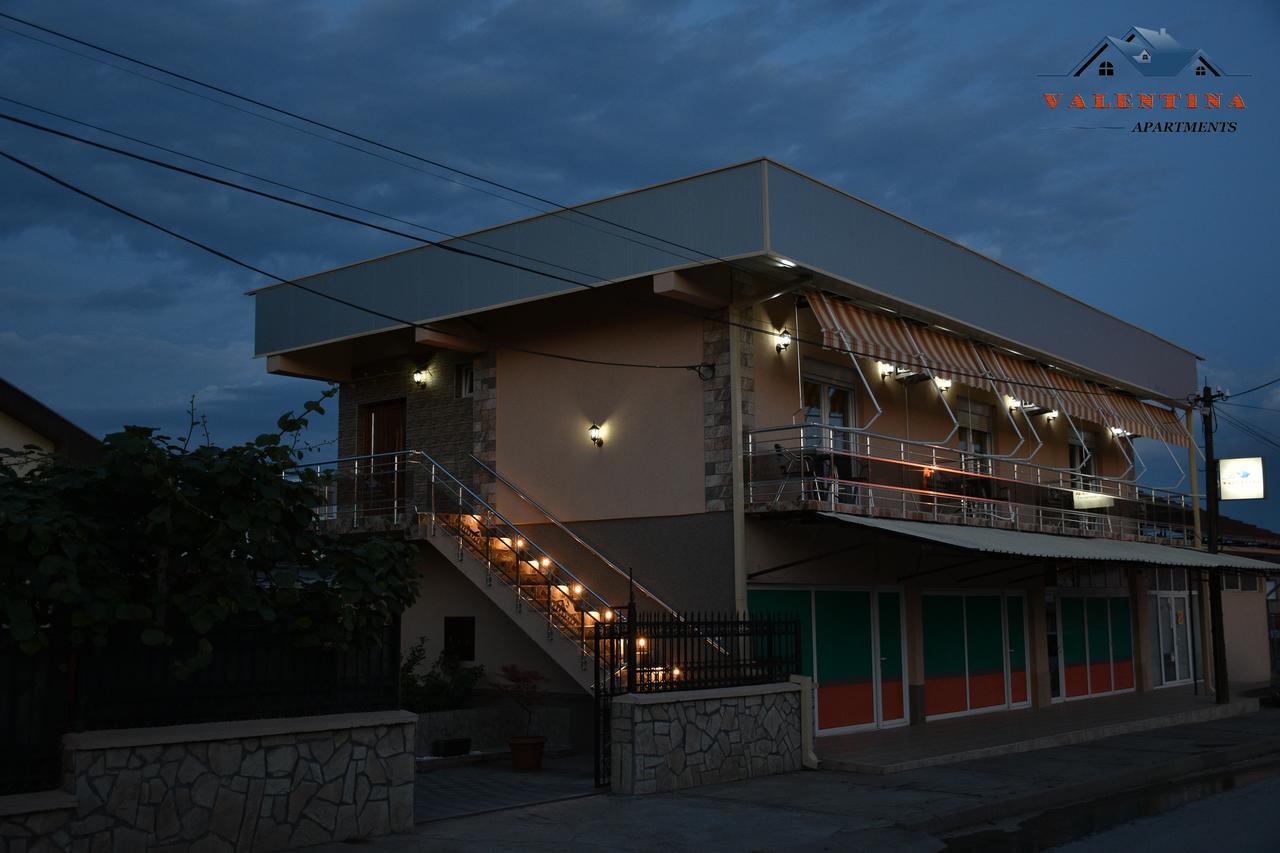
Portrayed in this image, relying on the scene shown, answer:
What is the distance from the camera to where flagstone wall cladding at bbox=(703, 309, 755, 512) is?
1617cm

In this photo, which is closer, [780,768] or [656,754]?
[656,754]

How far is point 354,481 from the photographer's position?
67.0ft

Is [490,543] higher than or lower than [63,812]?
higher

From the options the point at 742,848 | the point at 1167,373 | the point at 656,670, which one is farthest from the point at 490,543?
the point at 1167,373

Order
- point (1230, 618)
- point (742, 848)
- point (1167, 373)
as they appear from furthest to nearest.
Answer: point (1230, 618), point (1167, 373), point (742, 848)

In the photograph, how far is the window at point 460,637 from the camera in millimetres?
18578

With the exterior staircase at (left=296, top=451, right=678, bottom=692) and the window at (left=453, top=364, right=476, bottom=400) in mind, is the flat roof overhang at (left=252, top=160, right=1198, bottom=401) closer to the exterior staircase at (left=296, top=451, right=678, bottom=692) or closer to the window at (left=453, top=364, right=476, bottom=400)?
the window at (left=453, top=364, right=476, bottom=400)

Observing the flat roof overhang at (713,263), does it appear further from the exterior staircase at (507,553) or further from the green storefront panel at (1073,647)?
the green storefront panel at (1073,647)

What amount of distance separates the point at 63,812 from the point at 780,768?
8.30 m

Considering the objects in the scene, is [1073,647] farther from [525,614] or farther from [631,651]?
[631,651]

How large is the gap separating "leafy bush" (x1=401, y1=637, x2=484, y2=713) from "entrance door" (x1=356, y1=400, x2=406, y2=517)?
2665mm

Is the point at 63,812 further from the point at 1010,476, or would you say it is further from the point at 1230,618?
the point at 1230,618

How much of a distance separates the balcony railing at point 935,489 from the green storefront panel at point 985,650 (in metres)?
1.76

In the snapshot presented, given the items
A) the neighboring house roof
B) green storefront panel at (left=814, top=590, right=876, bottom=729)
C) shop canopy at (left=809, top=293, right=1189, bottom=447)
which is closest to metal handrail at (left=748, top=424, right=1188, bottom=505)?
shop canopy at (left=809, top=293, right=1189, bottom=447)
